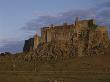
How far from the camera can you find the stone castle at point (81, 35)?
8606 cm

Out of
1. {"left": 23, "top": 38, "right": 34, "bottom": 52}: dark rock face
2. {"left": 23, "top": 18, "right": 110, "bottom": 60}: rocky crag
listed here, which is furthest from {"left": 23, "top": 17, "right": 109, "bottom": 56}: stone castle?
{"left": 23, "top": 38, "right": 34, "bottom": 52}: dark rock face

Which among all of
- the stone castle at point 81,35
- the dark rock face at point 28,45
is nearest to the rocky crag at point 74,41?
the stone castle at point 81,35

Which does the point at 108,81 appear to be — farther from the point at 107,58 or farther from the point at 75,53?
the point at 75,53

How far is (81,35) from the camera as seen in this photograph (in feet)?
298

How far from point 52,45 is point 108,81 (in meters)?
58.7

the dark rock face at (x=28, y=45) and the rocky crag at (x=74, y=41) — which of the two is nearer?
the rocky crag at (x=74, y=41)

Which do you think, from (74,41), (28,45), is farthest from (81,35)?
(28,45)

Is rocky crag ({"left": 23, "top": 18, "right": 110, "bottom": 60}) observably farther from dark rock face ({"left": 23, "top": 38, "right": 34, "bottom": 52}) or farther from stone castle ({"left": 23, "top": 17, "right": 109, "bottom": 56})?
dark rock face ({"left": 23, "top": 38, "right": 34, "bottom": 52})

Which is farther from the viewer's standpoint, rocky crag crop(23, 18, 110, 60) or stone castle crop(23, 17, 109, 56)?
stone castle crop(23, 17, 109, 56)

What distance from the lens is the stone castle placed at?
282 feet

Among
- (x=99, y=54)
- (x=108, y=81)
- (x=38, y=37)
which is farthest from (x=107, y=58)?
(x=108, y=81)

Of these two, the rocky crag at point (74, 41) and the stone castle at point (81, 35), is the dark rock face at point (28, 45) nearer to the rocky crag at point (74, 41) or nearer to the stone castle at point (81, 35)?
the stone castle at point (81, 35)

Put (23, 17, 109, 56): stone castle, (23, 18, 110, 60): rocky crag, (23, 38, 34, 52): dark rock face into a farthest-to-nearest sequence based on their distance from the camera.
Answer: (23, 38, 34, 52): dark rock face → (23, 17, 109, 56): stone castle → (23, 18, 110, 60): rocky crag

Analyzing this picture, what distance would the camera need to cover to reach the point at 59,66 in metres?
68.9
